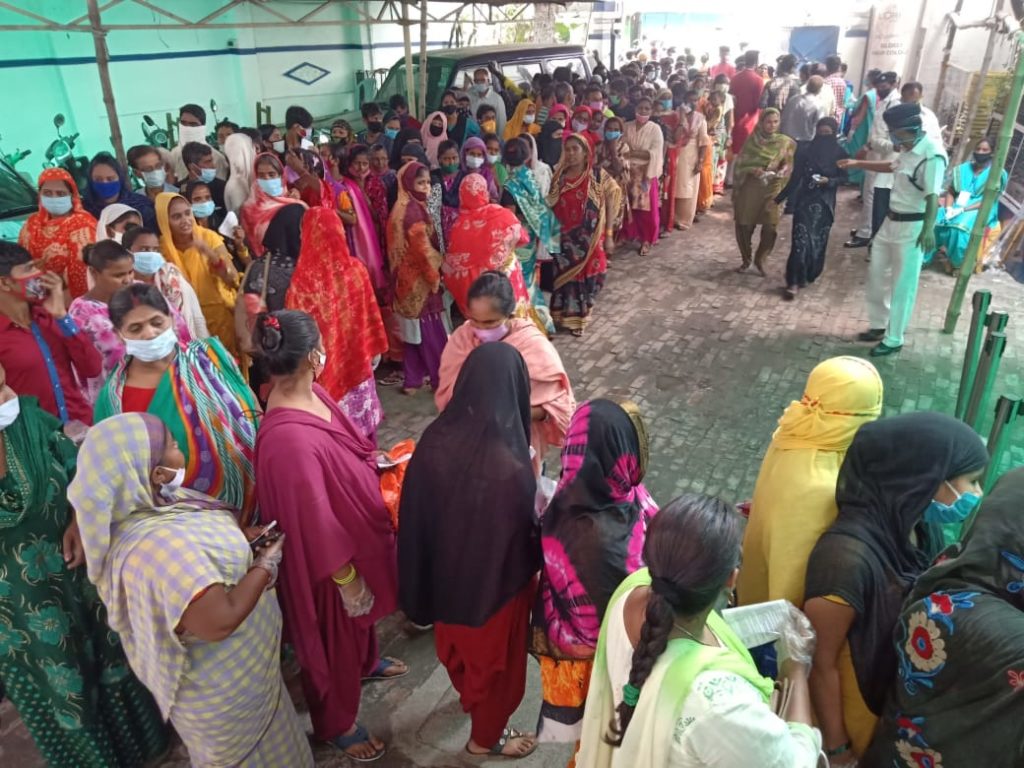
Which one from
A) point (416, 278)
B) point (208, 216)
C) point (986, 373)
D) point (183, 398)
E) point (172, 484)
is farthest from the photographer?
point (416, 278)

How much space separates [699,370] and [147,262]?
3601mm

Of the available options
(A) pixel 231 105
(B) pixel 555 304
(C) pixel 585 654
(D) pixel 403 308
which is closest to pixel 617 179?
(B) pixel 555 304

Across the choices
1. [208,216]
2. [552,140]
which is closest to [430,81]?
[552,140]

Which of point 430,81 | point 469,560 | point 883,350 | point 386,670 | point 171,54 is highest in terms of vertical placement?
point 171,54

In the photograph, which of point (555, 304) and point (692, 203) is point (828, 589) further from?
point (692, 203)

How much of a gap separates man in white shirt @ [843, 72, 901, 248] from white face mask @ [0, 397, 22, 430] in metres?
6.85

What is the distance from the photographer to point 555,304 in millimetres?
5832

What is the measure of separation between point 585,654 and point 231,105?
8756mm

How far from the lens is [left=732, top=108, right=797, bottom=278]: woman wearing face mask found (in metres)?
6.18

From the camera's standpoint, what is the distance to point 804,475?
175 centimetres

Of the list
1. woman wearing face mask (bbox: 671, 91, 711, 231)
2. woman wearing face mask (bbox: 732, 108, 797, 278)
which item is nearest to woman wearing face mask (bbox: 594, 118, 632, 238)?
woman wearing face mask (bbox: 732, 108, 797, 278)

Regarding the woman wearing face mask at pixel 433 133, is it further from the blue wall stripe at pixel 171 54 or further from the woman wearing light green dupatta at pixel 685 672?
the woman wearing light green dupatta at pixel 685 672

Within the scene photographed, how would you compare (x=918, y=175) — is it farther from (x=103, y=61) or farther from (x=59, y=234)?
(x=103, y=61)

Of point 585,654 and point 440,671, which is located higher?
point 585,654
